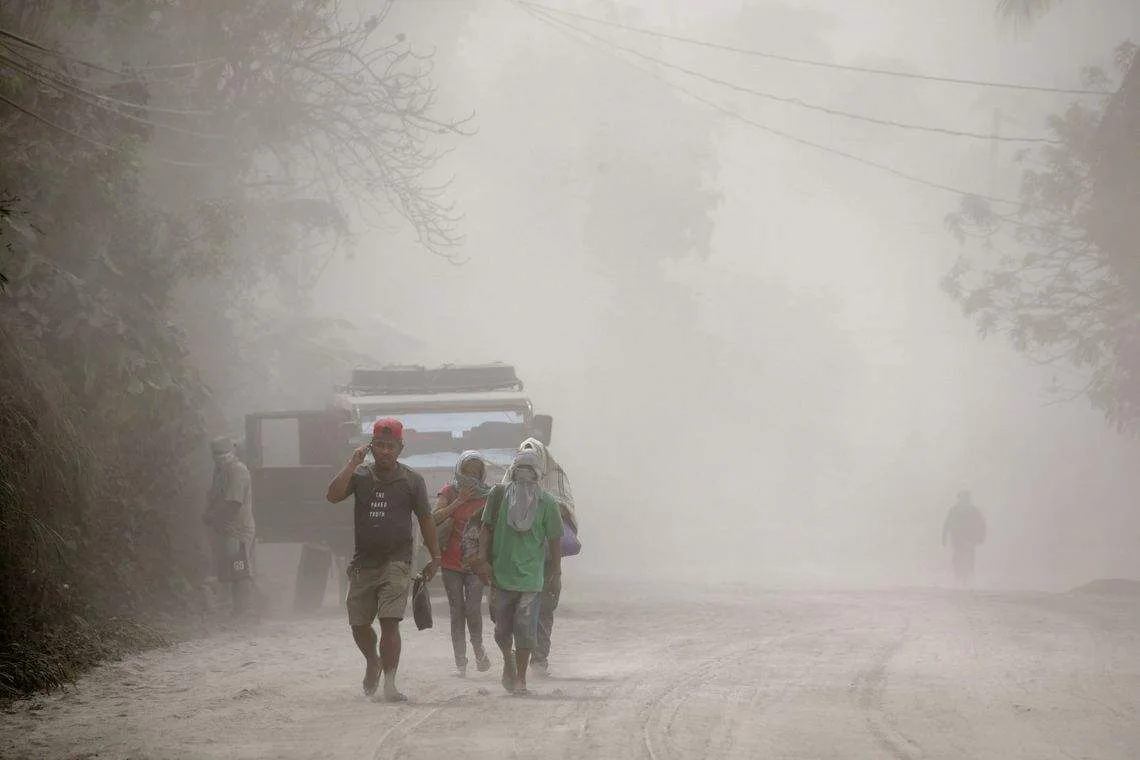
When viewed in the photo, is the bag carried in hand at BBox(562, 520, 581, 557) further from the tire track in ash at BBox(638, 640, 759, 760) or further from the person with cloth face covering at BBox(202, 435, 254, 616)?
the person with cloth face covering at BBox(202, 435, 254, 616)

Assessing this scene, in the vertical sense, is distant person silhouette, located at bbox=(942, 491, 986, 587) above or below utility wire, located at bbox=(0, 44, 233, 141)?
below

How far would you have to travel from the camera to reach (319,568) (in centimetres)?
1875

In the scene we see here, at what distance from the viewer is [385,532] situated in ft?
33.7

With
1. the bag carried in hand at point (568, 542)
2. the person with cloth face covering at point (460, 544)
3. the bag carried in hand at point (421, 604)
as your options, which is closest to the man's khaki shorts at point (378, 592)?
the bag carried in hand at point (421, 604)

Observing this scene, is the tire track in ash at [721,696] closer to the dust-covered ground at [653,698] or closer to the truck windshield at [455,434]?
the dust-covered ground at [653,698]

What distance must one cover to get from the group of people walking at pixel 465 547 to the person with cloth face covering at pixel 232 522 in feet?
15.9

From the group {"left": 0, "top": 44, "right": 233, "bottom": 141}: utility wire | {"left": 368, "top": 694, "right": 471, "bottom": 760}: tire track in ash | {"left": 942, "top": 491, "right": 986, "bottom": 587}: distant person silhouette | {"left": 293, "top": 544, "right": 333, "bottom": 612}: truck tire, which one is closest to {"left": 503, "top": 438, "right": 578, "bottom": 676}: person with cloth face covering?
{"left": 368, "top": 694, "right": 471, "bottom": 760}: tire track in ash

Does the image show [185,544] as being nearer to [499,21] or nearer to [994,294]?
[994,294]

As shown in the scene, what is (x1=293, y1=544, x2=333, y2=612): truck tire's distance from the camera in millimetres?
18688

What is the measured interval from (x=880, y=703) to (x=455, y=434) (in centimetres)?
892

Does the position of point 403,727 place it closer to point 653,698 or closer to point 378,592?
point 378,592

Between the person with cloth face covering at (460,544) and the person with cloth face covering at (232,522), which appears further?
the person with cloth face covering at (232,522)

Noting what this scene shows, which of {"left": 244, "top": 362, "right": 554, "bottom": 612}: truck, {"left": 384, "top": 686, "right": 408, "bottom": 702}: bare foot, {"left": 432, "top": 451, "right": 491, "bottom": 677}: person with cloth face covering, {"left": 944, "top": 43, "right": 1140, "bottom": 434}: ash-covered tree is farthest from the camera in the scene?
{"left": 944, "top": 43, "right": 1140, "bottom": 434}: ash-covered tree

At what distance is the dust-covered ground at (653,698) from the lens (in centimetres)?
894
